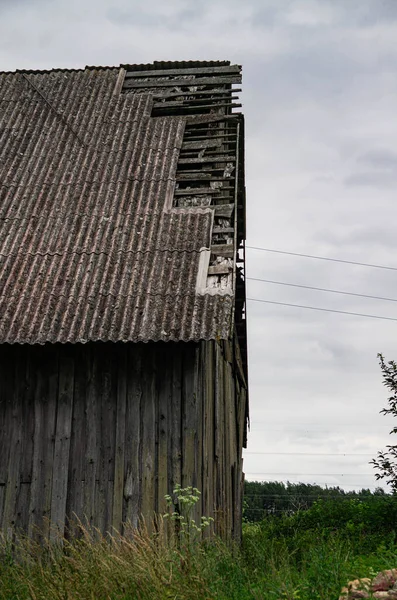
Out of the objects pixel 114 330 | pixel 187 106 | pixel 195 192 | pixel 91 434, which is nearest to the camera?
pixel 114 330

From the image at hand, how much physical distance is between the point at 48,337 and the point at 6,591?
9.36 ft

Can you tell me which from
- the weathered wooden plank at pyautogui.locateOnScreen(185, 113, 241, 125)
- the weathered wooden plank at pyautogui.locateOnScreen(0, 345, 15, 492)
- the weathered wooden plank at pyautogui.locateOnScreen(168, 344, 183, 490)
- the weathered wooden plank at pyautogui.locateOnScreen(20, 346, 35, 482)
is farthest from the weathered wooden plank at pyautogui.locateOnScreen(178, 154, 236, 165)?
the weathered wooden plank at pyautogui.locateOnScreen(0, 345, 15, 492)

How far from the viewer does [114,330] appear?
846cm

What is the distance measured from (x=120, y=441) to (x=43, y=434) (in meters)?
0.94

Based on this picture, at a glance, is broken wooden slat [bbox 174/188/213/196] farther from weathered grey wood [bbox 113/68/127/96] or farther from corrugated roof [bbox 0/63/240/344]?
weathered grey wood [bbox 113/68/127/96]

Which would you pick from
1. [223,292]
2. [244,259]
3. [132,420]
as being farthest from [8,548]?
[244,259]

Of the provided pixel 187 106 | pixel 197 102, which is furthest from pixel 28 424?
pixel 197 102

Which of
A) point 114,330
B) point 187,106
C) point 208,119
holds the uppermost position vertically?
point 187,106

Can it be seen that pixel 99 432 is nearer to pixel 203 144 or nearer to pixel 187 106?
pixel 203 144

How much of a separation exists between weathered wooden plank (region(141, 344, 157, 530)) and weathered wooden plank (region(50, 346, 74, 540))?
0.89 metres

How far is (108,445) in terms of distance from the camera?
8766 millimetres

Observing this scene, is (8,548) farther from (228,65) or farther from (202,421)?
(228,65)

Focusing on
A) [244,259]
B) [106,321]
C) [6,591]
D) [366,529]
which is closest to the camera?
[6,591]

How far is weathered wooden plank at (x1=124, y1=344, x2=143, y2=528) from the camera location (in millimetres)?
8578
